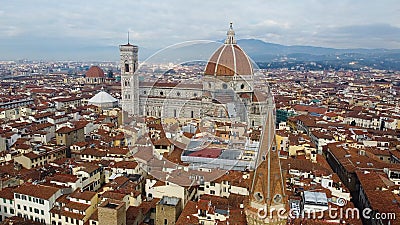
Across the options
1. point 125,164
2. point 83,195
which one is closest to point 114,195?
point 83,195

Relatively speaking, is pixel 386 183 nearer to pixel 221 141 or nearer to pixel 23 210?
pixel 221 141

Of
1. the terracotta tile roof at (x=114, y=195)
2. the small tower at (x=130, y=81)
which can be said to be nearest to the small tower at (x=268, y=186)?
the terracotta tile roof at (x=114, y=195)

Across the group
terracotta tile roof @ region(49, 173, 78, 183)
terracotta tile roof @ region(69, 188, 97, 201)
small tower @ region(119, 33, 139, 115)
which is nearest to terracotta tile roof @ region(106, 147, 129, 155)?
terracotta tile roof @ region(49, 173, 78, 183)

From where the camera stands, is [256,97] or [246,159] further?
[256,97]

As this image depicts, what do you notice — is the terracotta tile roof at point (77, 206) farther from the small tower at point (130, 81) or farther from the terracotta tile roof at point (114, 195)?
the small tower at point (130, 81)

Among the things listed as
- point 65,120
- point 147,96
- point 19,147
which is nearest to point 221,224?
point 19,147

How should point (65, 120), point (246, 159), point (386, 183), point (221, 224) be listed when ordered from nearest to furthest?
point (221, 224), point (386, 183), point (246, 159), point (65, 120)

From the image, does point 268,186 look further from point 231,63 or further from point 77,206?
point 231,63
